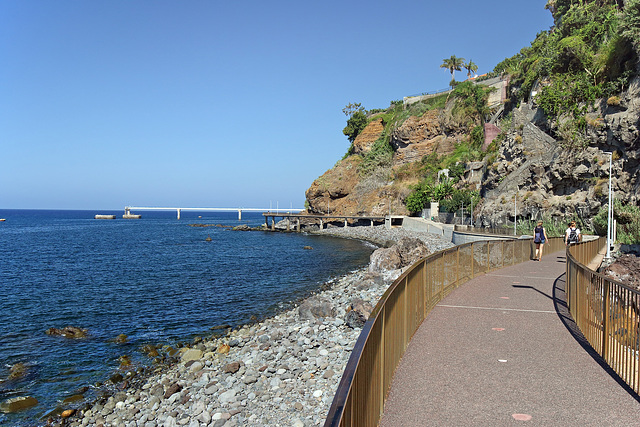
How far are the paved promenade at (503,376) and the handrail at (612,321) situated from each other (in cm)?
18

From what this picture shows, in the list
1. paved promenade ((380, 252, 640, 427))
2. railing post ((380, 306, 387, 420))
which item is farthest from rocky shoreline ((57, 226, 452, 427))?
railing post ((380, 306, 387, 420))

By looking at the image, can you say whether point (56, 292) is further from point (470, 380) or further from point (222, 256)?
point (470, 380)

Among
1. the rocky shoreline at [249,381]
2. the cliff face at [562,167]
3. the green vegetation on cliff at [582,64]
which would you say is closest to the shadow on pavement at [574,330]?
the rocky shoreline at [249,381]

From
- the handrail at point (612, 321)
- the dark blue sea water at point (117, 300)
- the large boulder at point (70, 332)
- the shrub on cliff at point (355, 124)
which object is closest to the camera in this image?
the handrail at point (612, 321)

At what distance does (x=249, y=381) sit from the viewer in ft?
37.2

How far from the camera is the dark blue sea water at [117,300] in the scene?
14477 millimetres

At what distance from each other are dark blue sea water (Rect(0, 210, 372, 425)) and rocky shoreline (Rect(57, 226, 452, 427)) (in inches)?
80.5

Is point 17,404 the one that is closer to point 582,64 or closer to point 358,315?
point 358,315

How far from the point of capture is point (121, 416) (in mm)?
A: 10844

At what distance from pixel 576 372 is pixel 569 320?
11.1 ft

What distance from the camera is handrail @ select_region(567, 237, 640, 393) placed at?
5.61 meters

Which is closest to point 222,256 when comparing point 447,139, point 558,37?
point 558,37

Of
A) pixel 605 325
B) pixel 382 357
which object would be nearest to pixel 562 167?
pixel 605 325

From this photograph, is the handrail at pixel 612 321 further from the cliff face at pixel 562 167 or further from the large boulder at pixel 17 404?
the cliff face at pixel 562 167
